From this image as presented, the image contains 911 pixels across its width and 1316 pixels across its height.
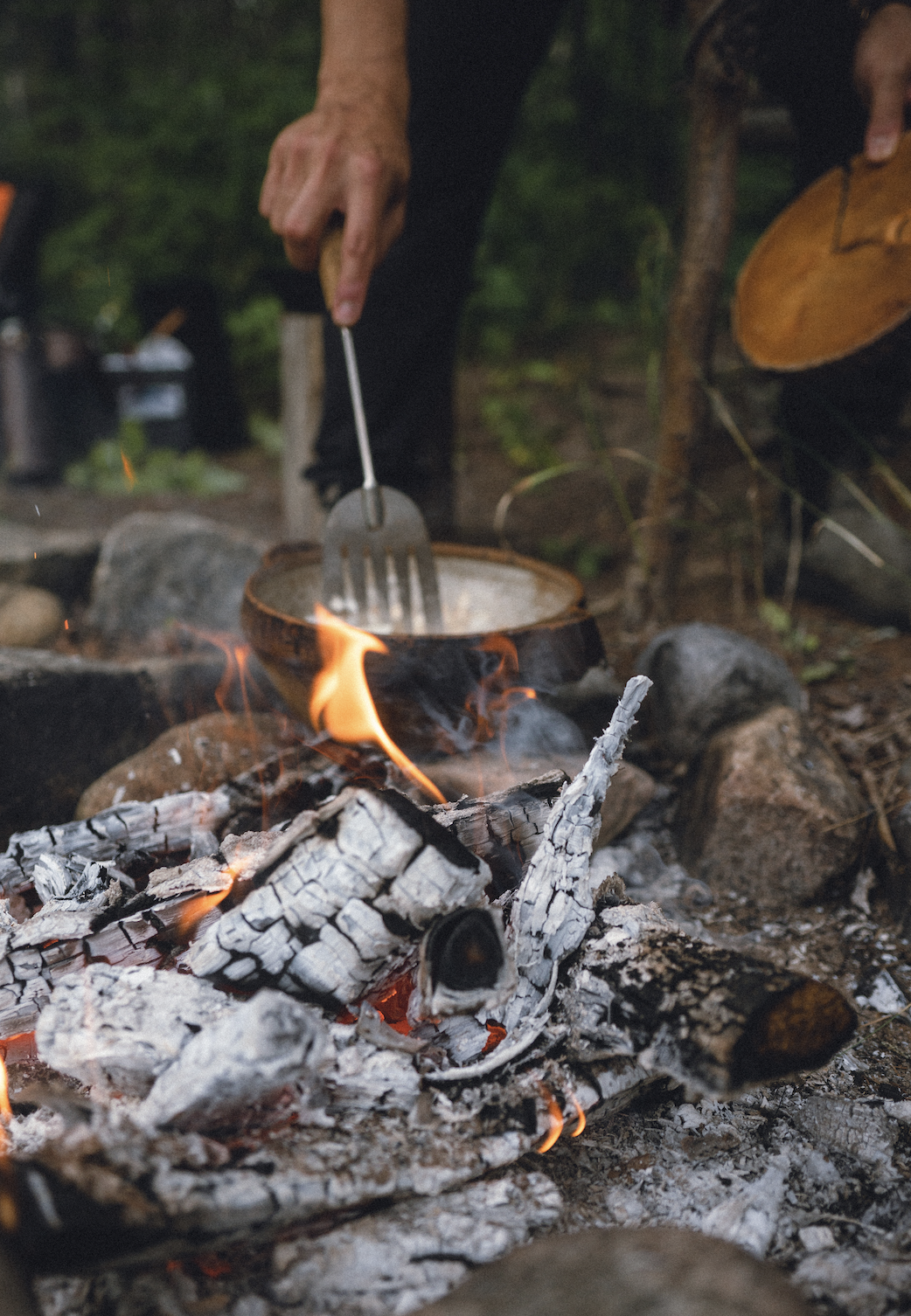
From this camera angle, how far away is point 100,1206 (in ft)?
2.72

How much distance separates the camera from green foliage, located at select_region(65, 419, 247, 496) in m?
5.33

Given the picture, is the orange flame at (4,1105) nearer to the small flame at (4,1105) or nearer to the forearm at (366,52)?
the small flame at (4,1105)

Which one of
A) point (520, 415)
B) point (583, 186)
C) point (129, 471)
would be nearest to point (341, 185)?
point (520, 415)

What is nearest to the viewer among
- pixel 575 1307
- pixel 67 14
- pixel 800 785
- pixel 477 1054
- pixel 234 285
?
pixel 575 1307

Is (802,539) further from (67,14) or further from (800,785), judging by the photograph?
(67,14)

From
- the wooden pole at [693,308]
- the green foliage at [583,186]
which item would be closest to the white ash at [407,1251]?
the wooden pole at [693,308]

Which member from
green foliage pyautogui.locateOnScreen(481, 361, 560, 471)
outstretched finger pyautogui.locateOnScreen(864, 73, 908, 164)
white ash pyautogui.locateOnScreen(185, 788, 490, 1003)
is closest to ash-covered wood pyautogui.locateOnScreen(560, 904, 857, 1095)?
white ash pyautogui.locateOnScreen(185, 788, 490, 1003)

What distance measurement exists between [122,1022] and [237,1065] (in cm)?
20

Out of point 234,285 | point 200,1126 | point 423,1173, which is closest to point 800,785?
point 423,1173

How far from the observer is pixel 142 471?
5531 millimetres

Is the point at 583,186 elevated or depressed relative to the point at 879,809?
elevated

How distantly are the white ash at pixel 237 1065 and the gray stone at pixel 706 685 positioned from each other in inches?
52.0

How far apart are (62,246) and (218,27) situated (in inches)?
121

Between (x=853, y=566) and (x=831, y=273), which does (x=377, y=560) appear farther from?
(x=853, y=566)
